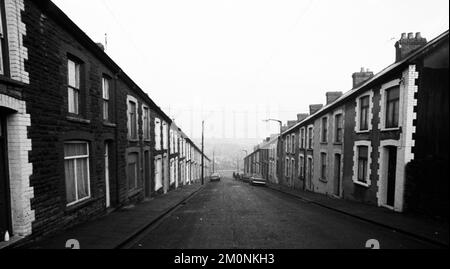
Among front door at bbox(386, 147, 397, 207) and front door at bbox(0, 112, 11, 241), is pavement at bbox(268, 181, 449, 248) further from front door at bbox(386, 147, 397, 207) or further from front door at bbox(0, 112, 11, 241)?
front door at bbox(0, 112, 11, 241)

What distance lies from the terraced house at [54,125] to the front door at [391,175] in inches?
508

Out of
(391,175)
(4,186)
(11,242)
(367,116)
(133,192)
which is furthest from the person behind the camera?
(133,192)

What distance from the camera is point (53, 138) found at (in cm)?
674

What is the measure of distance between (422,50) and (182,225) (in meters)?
11.3

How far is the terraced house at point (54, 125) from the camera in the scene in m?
5.50

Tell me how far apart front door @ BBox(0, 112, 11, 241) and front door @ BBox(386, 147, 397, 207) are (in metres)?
13.9

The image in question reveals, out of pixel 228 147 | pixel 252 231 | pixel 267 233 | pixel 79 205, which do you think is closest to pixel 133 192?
pixel 79 205

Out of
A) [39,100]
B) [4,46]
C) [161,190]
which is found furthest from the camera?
[161,190]

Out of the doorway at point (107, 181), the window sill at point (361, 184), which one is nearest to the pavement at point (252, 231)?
the doorway at point (107, 181)

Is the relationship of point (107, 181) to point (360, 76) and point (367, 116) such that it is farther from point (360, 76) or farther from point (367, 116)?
point (360, 76)

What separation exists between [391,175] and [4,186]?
14.1m

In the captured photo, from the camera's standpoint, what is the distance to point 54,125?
269 inches
